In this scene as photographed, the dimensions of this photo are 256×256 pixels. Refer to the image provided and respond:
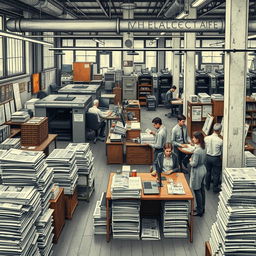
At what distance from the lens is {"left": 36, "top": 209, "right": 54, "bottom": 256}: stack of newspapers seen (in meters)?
5.41

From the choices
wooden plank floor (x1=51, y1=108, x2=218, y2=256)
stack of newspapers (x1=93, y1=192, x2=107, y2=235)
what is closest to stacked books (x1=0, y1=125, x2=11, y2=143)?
wooden plank floor (x1=51, y1=108, x2=218, y2=256)

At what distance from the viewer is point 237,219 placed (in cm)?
489

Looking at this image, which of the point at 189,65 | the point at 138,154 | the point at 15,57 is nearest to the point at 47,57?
the point at 15,57

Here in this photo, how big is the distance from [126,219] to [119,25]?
8.11m

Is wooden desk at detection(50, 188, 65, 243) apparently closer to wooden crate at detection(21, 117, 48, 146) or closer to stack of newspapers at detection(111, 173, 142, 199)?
stack of newspapers at detection(111, 173, 142, 199)

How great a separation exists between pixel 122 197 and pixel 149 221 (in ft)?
3.02

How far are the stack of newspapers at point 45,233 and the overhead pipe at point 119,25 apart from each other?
8238 millimetres

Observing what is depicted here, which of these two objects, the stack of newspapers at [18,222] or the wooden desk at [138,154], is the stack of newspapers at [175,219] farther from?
the wooden desk at [138,154]

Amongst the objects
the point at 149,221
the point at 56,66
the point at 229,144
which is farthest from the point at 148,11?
the point at 149,221

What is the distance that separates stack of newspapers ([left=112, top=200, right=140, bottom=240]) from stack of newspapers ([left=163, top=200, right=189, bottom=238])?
436mm

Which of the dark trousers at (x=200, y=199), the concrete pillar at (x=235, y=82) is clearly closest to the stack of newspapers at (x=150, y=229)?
the dark trousers at (x=200, y=199)

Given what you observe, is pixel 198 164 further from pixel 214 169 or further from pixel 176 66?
pixel 176 66

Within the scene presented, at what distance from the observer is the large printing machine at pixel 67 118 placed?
1189cm

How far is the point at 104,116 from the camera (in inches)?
480
